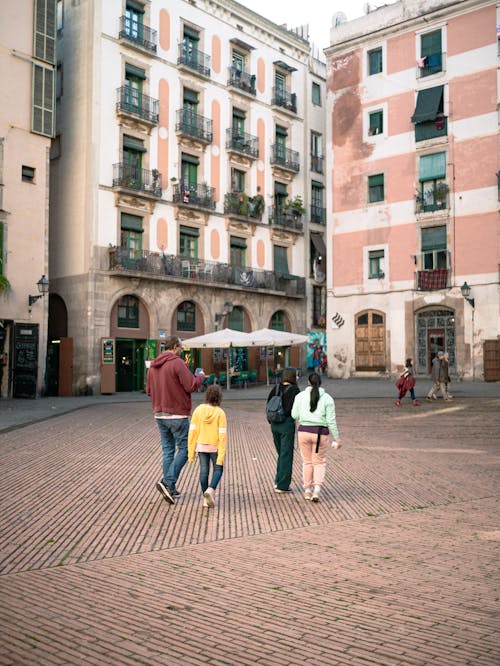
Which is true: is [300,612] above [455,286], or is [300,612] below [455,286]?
below

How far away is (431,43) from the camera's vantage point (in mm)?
34812

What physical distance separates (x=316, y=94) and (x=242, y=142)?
27.5 feet

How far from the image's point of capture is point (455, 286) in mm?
33250

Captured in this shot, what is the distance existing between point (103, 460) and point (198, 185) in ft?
84.9

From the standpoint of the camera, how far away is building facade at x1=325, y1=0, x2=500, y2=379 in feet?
107

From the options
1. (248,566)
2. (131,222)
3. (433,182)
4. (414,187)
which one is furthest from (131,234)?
(248,566)

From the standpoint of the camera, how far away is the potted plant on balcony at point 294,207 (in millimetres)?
40969

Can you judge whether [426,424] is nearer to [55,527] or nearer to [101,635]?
[55,527]

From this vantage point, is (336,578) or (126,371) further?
(126,371)

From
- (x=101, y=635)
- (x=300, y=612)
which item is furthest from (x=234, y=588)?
(x=101, y=635)

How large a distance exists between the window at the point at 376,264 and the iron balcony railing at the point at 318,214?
7.64 meters

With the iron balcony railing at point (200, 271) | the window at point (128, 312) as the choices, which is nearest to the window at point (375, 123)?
the iron balcony railing at point (200, 271)

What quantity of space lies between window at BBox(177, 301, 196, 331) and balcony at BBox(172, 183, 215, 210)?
4.86m

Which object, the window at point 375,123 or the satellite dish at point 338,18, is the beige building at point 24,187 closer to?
the window at point 375,123
